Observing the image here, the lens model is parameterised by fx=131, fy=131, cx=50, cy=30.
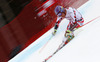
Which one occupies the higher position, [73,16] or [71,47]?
[73,16]

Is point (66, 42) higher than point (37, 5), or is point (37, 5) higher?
point (37, 5)

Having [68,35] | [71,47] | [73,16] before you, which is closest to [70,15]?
[73,16]

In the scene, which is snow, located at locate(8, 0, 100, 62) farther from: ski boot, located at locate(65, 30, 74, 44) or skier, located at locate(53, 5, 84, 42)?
skier, located at locate(53, 5, 84, 42)

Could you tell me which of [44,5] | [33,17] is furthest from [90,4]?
[33,17]

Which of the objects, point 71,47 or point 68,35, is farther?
point 68,35

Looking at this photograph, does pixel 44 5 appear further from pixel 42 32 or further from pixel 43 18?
pixel 42 32

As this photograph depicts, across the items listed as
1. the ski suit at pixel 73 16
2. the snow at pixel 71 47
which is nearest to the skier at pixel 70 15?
the ski suit at pixel 73 16

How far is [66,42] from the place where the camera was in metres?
2.22

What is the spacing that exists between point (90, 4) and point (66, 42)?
1.69 m

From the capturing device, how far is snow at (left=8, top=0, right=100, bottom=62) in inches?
69.2

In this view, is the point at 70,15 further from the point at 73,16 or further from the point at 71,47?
the point at 71,47

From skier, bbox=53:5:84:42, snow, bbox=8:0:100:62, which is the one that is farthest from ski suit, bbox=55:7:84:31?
snow, bbox=8:0:100:62

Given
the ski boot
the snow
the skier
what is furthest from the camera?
the ski boot

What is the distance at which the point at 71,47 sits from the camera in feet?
6.58
